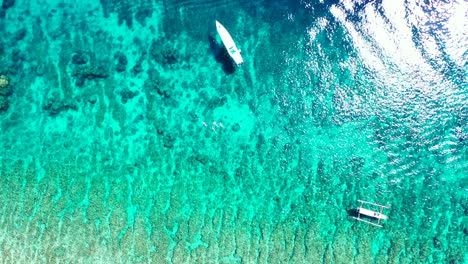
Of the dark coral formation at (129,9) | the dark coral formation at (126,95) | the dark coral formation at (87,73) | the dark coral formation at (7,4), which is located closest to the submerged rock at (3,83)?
the dark coral formation at (87,73)

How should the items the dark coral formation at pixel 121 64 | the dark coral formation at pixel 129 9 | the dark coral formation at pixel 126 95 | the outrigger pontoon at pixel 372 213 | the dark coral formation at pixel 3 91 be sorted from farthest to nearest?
the dark coral formation at pixel 129 9 < the dark coral formation at pixel 121 64 < the dark coral formation at pixel 126 95 < the dark coral formation at pixel 3 91 < the outrigger pontoon at pixel 372 213

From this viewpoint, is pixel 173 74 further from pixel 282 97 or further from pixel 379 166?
pixel 379 166

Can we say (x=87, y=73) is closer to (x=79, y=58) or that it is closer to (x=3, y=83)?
(x=79, y=58)

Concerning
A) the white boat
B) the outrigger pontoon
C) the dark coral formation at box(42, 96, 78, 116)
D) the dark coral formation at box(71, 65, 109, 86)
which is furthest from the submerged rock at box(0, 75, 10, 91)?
the outrigger pontoon

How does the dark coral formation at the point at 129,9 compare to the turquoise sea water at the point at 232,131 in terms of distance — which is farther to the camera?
the dark coral formation at the point at 129,9

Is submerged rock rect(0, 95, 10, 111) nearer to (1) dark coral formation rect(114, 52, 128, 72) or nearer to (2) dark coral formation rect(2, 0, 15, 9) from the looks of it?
(2) dark coral formation rect(2, 0, 15, 9)

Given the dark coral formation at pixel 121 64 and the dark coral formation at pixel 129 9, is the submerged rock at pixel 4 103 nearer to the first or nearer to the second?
the dark coral formation at pixel 121 64

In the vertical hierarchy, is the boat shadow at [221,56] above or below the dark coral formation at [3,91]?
above
